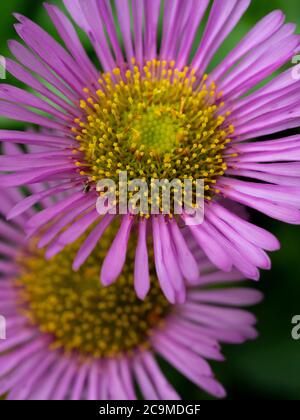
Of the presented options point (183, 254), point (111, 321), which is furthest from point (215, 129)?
point (111, 321)

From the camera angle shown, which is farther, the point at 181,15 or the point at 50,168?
the point at 181,15

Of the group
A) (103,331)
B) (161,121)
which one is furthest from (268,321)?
(161,121)

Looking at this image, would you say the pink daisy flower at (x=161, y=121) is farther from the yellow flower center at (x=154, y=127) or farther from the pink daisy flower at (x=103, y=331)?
the pink daisy flower at (x=103, y=331)

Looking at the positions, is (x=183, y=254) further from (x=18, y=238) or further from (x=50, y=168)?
(x=18, y=238)

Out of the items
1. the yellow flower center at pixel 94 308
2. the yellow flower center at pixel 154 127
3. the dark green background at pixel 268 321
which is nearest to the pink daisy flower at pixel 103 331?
the yellow flower center at pixel 94 308

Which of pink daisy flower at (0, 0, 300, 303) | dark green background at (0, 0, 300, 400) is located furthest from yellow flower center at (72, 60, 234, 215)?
dark green background at (0, 0, 300, 400)

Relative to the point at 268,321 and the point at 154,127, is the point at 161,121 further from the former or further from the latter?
the point at 268,321
